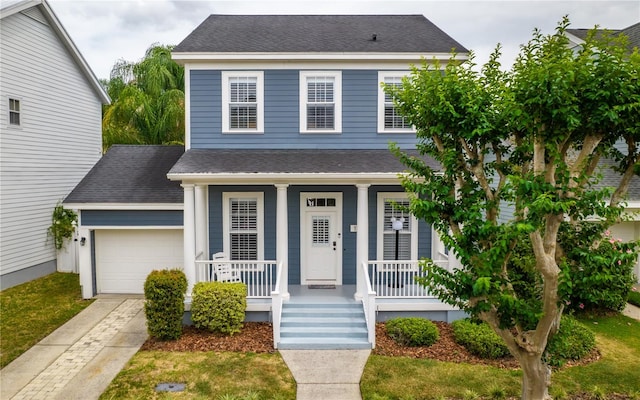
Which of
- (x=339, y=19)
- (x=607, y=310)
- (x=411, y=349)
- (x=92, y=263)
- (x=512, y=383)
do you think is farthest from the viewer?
(x=339, y=19)

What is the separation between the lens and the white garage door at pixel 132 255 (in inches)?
457

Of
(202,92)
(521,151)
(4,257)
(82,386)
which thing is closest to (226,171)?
(202,92)

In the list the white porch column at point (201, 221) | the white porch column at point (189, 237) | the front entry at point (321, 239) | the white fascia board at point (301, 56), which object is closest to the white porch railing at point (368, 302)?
the front entry at point (321, 239)

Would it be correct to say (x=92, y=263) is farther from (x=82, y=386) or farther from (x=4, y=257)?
(x=82, y=386)

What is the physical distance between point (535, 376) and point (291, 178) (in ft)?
19.1

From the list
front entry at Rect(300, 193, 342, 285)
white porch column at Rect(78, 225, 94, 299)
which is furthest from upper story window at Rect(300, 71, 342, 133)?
white porch column at Rect(78, 225, 94, 299)

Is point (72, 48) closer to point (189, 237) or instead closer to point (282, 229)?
point (189, 237)

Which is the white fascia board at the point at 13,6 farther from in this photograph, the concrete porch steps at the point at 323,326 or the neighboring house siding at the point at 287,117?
the concrete porch steps at the point at 323,326

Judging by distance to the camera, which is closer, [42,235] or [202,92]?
[202,92]

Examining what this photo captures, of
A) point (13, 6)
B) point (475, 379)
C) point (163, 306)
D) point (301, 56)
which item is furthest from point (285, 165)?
A: point (13, 6)

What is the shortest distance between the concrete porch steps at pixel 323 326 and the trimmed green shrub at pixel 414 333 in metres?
0.63

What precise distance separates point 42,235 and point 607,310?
16774 millimetres

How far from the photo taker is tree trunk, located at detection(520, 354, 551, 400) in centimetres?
530

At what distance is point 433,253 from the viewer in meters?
10.6
